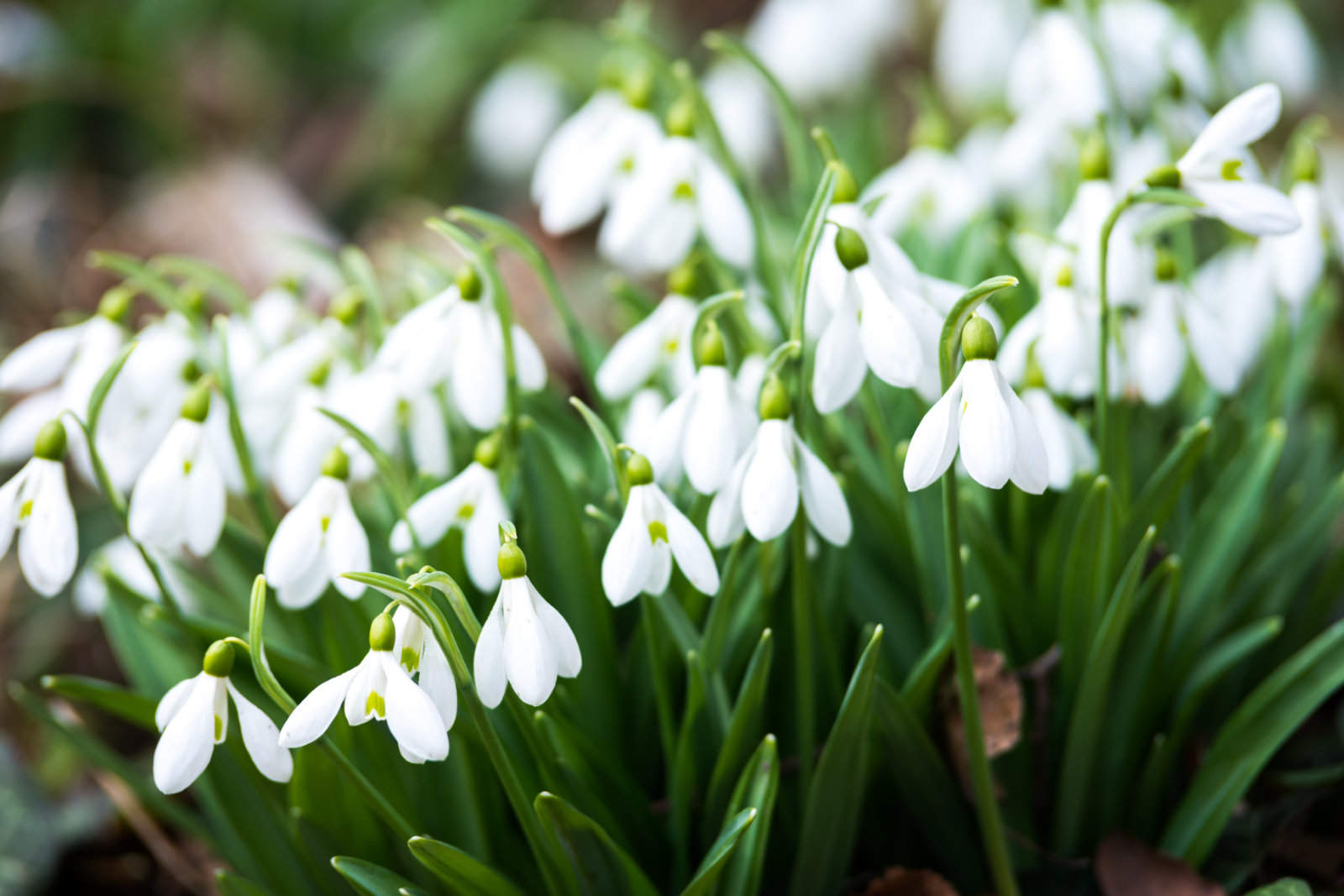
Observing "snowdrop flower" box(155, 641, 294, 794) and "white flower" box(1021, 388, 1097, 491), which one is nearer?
"snowdrop flower" box(155, 641, 294, 794)

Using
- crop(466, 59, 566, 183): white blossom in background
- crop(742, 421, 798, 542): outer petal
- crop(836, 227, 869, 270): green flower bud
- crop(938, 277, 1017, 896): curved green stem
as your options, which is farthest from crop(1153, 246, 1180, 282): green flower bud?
crop(466, 59, 566, 183): white blossom in background

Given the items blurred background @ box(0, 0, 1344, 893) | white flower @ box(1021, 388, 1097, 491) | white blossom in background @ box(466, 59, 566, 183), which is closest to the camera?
white flower @ box(1021, 388, 1097, 491)

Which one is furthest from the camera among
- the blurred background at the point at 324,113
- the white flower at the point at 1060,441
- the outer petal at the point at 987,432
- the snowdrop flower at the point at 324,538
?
the blurred background at the point at 324,113

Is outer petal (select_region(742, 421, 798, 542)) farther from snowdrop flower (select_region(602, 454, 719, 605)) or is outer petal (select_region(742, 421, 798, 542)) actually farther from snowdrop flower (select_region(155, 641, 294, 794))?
snowdrop flower (select_region(155, 641, 294, 794))

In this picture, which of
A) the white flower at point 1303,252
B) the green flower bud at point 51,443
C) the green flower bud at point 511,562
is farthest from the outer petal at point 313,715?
the white flower at point 1303,252

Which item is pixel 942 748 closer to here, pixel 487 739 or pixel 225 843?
pixel 487 739

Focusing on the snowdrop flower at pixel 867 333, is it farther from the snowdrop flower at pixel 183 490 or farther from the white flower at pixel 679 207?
the snowdrop flower at pixel 183 490

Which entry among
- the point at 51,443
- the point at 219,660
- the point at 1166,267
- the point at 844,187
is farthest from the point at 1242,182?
the point at 51,443

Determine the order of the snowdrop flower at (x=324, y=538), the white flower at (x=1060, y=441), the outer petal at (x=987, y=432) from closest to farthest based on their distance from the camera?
1. the outer petal at (x=987, y=432)
2. the snowdrop flower at (x=324, y=538)
3. the white flower at (x=1060, y=441)
